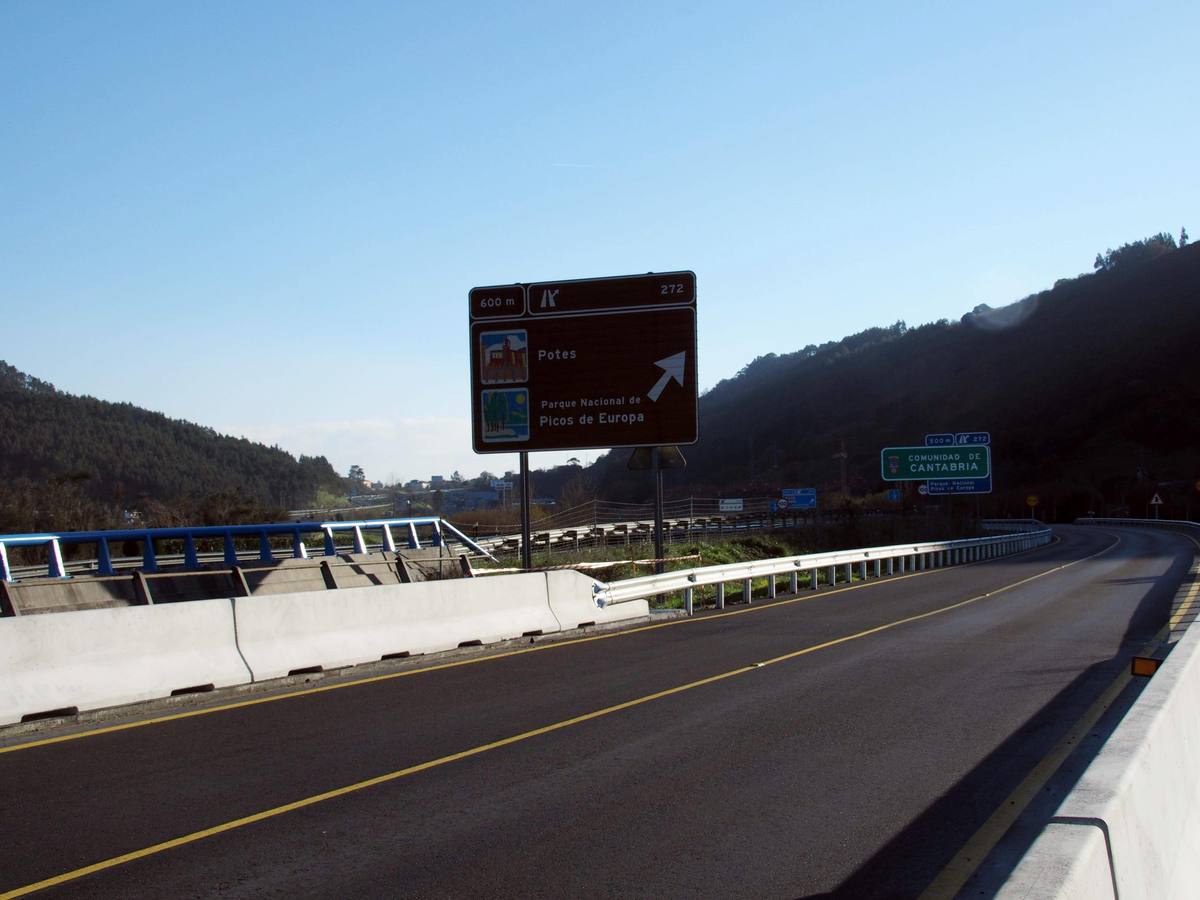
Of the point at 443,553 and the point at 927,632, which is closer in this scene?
the point at 927,632

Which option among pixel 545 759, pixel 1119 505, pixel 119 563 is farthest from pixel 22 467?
pixel 1119 505

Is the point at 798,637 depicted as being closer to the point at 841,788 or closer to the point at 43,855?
the point at 841,788

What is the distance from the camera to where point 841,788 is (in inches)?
297

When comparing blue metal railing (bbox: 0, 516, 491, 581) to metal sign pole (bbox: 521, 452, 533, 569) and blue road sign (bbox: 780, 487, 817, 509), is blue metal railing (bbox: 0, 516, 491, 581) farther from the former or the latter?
blue road sign (bbox: 780, 487, 817, 509)

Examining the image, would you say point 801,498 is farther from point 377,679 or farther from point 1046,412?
point 1046,412

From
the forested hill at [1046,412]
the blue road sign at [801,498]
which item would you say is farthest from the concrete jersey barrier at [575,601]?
the forested hill at [1046,412]

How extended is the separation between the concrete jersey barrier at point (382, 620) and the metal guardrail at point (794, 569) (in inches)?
92.5

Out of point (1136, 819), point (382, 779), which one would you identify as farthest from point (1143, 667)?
point (382, 779)

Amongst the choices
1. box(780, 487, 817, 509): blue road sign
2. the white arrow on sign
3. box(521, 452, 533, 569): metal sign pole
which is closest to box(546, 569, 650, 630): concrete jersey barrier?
box(521, 452, 533, 569): metal sign pole

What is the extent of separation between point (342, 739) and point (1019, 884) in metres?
6.54

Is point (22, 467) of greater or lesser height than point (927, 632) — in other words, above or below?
above

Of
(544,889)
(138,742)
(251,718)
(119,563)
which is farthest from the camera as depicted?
(119,563)

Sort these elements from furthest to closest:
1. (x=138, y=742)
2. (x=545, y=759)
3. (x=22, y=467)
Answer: (x=22, y=467), (x=138, y=742), (x=545, y=759)

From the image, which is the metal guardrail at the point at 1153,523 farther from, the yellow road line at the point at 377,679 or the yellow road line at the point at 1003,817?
the yellow road line at the point at 1003,817
